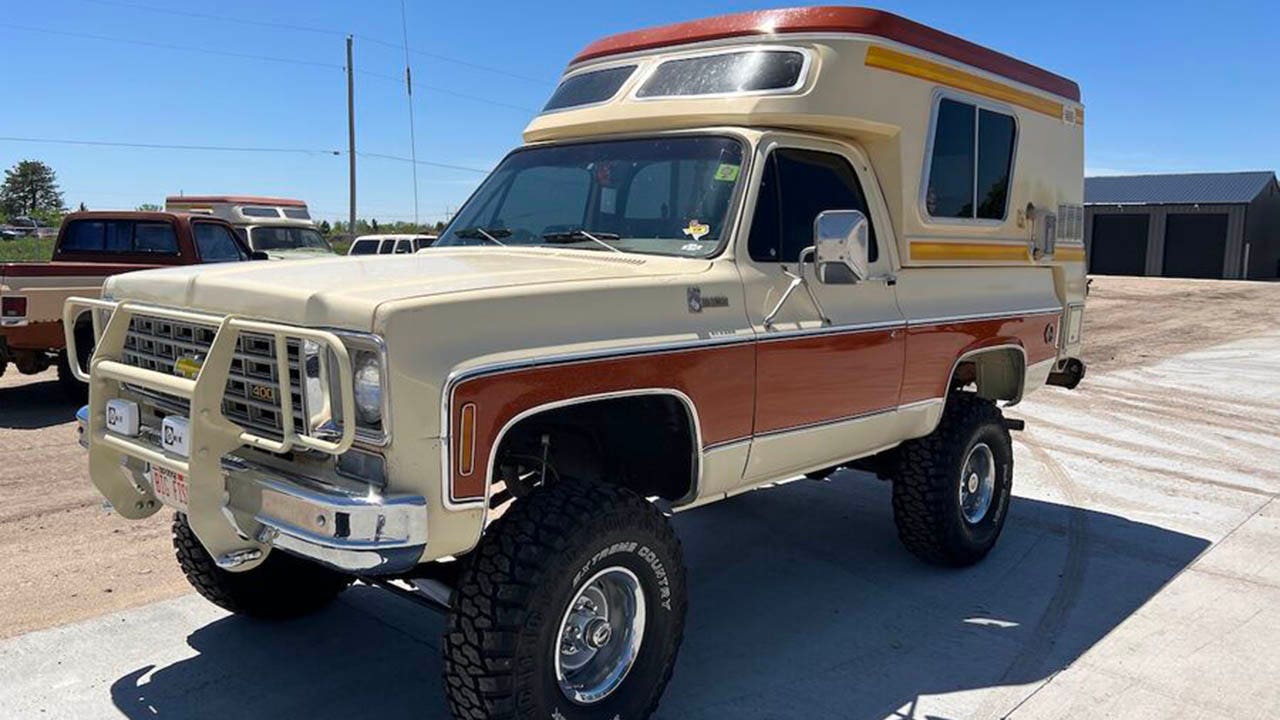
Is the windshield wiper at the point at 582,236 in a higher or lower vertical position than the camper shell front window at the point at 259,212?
lower

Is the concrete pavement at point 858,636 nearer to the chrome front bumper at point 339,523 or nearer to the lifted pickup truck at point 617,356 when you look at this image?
the lifted pickup truck at point 617,356

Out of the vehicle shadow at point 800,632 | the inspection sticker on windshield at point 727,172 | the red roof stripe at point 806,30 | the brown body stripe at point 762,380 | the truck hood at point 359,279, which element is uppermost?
the red roof stripe at point 806,30

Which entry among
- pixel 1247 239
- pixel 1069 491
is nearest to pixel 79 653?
pixel 1069 491

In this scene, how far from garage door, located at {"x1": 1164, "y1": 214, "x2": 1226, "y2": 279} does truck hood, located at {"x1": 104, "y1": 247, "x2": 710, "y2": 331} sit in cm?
4175

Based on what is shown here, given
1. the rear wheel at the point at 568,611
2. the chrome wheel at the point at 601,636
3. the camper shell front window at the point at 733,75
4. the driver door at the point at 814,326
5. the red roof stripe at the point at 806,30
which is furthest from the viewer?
the red roof stripe at the point at 806,30

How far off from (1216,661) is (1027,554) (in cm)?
147

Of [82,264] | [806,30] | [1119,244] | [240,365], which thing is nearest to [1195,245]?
[1119,244]

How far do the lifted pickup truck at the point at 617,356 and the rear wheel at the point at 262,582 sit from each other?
0.6 inches

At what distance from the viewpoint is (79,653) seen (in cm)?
410

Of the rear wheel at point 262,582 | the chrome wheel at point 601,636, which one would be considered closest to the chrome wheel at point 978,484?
the chrome wheel at point 601,636

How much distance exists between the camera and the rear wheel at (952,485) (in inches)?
204

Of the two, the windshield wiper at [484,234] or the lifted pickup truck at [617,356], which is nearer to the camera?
the lifted pickup truck at [617,356]

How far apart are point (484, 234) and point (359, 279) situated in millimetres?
1329

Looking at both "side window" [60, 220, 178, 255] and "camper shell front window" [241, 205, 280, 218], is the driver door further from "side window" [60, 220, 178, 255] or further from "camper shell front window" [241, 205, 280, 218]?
"camper shell front window" [241, 205, 280, 218]
